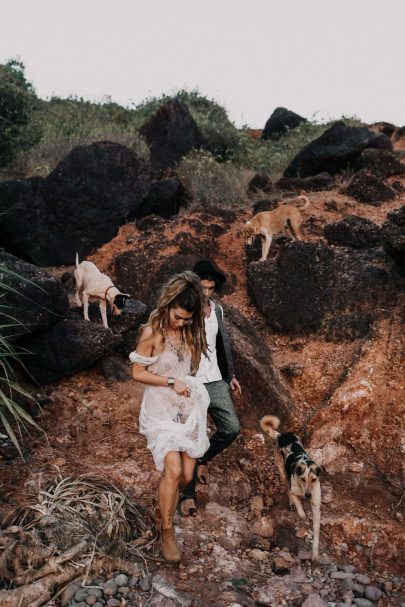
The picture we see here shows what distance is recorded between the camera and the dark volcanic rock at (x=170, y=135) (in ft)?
45.9

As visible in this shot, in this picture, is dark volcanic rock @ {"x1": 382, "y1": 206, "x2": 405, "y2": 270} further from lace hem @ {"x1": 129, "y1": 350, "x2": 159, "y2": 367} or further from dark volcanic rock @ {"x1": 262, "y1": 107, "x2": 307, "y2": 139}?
dark volcanic rock @ {"x1": 262, "y1": 107, "x2": 307, "y2": 139}

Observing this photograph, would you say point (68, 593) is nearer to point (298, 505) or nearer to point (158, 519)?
point (158, 519)

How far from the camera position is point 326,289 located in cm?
712

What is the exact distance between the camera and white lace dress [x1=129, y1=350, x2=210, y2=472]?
3.83 metres

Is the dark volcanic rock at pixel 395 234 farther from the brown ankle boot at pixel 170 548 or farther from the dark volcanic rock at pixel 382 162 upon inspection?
the dark volcanic rock at pixel 382 162

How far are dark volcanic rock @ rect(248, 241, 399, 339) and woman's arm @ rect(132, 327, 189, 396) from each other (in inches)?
134

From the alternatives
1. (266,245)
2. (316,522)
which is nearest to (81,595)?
(316,522)

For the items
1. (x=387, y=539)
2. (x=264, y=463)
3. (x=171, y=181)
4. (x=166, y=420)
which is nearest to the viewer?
(x=166, y=420)

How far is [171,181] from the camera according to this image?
10812mm

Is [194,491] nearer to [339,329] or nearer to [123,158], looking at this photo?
[339,329]

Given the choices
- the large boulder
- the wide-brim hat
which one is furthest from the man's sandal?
the large boulder

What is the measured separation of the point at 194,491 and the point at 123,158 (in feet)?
21.1

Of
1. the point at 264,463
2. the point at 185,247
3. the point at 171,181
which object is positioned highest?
the point at 171,181

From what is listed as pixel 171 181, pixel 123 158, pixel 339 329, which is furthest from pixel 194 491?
pixel 171 181
